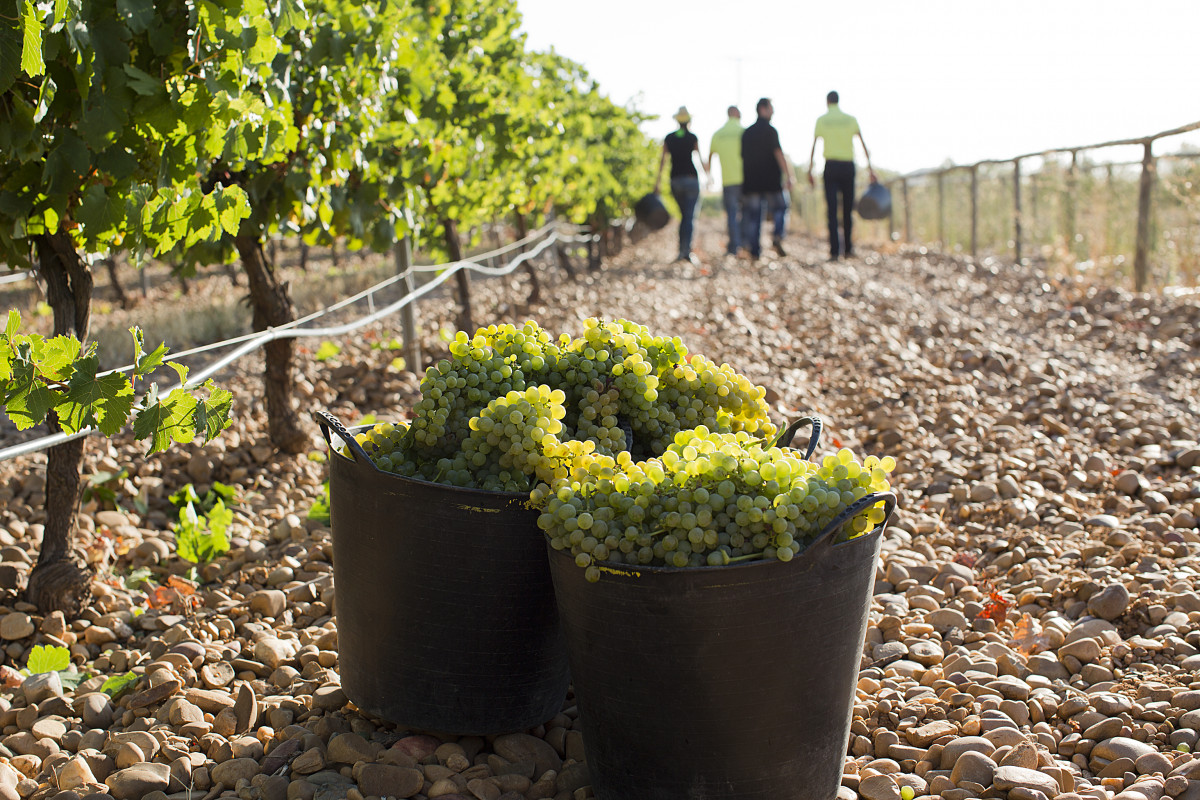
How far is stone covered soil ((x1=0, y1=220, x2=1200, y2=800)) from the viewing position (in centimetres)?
209

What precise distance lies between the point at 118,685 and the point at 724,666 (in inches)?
69.2

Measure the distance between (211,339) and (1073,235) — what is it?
32.9 ft

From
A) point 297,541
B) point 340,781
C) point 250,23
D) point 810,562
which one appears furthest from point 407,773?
point 250,23

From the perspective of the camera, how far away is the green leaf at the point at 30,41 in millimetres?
2014

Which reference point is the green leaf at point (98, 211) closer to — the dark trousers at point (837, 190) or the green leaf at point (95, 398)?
the green leaf at point (95, 398)

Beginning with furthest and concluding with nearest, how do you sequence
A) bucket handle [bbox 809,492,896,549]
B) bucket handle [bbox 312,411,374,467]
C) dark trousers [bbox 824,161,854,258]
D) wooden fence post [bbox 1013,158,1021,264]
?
wooden fence post [bbox 1013,158,1021,264] < dark trousers [bbox 824,161,854,258] < bucket handle [bbox 312,411,374,467] < bucket handle [bbox 809,492,896,549]

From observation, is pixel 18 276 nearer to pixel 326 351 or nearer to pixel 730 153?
pixel 326 351

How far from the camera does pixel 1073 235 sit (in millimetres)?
11977

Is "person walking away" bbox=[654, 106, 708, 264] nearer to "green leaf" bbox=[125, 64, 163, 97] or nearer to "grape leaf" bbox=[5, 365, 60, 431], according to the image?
"green leaf" bbox=[125, 64, 163, 97]

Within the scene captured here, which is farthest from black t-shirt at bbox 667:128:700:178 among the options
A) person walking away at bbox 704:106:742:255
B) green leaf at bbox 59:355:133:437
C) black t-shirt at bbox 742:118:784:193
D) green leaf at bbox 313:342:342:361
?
green leaf at bbox 59:355:133:437

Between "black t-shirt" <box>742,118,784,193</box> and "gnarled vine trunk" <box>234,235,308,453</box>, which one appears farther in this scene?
"black t-shirt" <box>742,118,784,193</box>

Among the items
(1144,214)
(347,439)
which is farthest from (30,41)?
(1144,214)

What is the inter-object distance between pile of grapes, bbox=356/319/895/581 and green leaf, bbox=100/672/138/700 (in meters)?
1.01

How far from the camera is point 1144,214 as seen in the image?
865cm
